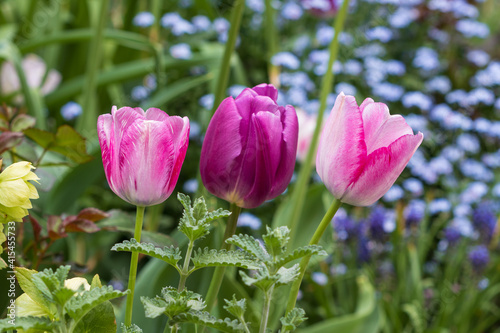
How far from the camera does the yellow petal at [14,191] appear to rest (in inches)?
13.9

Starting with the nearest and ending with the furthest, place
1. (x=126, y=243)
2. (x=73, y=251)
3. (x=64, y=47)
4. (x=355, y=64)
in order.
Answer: (x=126, y=243) < (x=73, y=251) < (x=64, y=47) < (x=355, y=64)

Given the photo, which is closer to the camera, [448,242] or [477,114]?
[448,242]

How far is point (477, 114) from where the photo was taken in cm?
242

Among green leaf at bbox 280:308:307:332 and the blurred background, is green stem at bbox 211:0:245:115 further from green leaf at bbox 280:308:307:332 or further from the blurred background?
green leaf at bbox 280:308:307:332

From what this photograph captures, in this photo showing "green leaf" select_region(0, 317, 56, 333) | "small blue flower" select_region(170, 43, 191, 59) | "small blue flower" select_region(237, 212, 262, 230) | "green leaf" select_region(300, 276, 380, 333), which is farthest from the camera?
"small blue flower" select_region(170, 43, 191, 59)

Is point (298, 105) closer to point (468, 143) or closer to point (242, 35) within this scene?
point (242, 35)

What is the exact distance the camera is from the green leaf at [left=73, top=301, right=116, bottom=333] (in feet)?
1.19

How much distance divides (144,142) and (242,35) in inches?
74.6

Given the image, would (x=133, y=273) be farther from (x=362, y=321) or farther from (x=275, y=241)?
(x=362, y=321)

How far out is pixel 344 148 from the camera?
403mm

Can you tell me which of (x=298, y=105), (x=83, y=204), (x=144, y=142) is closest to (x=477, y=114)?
(x=298, y=105)

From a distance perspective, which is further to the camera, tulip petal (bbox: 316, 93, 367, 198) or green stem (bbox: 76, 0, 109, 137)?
green stem (bbox: 76, 0, 109, 137)

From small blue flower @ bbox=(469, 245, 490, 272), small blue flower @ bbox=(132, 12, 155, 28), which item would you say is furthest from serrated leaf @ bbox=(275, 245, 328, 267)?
small blue flower @ bbox=(132, 12, 155, 28)

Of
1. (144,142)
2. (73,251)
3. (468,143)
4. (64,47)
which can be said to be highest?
(144,142)
